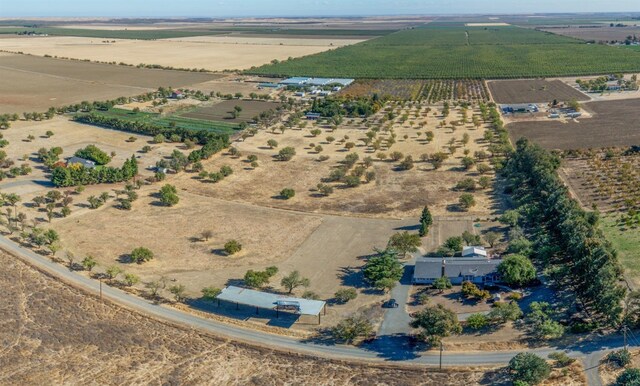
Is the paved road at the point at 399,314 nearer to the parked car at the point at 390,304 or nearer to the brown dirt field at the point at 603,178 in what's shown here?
the parked car at the point at 390,304

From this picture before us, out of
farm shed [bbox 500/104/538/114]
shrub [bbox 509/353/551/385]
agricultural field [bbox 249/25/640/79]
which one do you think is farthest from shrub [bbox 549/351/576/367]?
agricultural field [bbox 249/25/640/79]

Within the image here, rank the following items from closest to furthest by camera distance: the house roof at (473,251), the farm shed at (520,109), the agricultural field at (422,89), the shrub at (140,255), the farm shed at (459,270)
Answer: the farm shed at (459,270) < the house roof at (473,251) < the shrub at (140,255) < the farm shed at (520,109) < the agricultural field at (422,89)

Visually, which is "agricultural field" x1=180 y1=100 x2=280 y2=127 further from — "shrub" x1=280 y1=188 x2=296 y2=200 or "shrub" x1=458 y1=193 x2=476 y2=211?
"shrub" x1=458 y1=193 x2=476 y2=211

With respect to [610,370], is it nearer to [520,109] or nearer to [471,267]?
[471,267]

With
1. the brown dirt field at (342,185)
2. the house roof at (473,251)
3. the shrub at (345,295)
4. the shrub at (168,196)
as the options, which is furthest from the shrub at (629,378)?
the shrub at (168,196)

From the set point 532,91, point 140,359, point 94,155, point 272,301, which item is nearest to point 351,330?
point 272,301

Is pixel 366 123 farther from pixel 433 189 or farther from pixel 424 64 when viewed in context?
pixel 424 64
